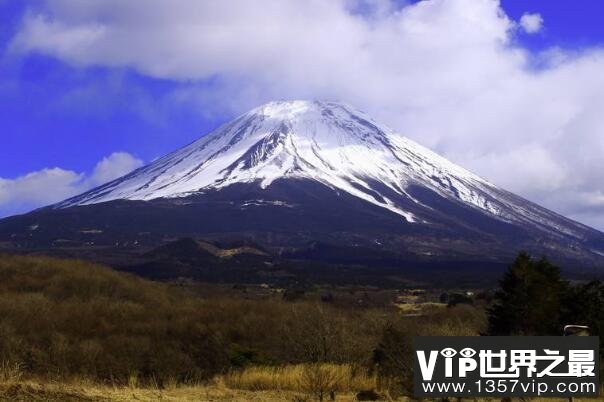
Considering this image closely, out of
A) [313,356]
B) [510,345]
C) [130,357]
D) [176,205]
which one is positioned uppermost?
[176,205]

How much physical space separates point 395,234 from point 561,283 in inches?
5526

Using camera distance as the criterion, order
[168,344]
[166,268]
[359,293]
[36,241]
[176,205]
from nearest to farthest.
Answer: [168,344] < [359,293] < [166,268] < [36,241] < [176,205]

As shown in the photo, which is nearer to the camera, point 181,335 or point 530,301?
point 530,301

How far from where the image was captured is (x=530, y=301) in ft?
97.5

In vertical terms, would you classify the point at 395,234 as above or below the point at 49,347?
above

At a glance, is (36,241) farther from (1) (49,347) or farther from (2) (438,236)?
(1) (49,347)

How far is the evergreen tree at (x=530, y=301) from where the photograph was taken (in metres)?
28.7

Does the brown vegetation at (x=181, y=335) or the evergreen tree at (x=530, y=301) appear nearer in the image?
the brown vegetation at (x=181, y=335)

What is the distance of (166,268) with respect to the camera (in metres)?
108

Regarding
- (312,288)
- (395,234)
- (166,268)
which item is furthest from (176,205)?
(312,288)

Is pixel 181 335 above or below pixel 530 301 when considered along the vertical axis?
below

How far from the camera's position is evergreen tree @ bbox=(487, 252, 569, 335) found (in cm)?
2869

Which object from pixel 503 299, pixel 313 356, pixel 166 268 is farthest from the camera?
A: pixel 166 268

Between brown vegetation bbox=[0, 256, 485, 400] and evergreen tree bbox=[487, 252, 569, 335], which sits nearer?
brown vegetation bbox=[0, 256, 485, 400]
